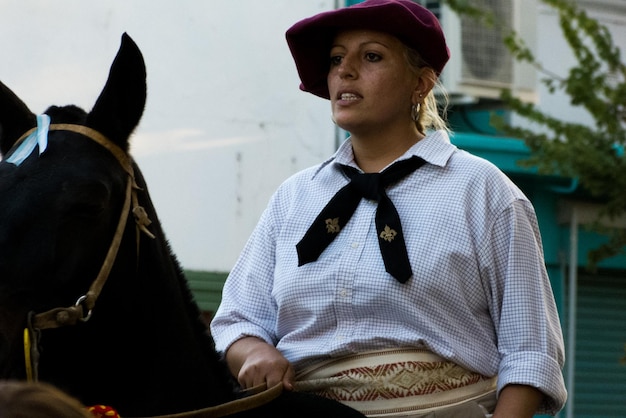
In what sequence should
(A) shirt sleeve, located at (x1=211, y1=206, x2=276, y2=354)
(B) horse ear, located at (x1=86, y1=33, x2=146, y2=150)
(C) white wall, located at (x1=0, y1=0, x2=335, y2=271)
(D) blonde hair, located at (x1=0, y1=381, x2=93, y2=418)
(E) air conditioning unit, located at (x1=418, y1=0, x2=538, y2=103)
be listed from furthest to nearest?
1. (E) air conditioning unit, located at (x1=418, y1=0, x2=538, y2=103)
2. (C) white wall, located at (x1=0, y1=0, x2=335, y2=271)
3. (A) shirt sleeve, located at (x1=211, y1=206, x2=276, y2=354)
4. (B) horse ear, located at (x1=86, y1=33, x2=146, y2=150)
5. (D) blonde hair, located at (x1=0, y1=381, x2=93, y2=418)

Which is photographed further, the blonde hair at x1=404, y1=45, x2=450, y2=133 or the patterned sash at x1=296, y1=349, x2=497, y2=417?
the blonde hair at x1=404, y1=45, x2=450, y2=133

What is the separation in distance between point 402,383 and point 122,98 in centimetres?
103

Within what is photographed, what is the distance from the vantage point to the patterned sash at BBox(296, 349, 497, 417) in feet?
11.4

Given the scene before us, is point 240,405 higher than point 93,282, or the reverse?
point 93,282

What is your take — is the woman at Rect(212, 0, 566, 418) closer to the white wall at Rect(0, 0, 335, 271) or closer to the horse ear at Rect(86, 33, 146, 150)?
the horse ear at Rect(86, 33, 146, 150)

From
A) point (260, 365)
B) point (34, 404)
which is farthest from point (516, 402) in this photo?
point (34, 404)

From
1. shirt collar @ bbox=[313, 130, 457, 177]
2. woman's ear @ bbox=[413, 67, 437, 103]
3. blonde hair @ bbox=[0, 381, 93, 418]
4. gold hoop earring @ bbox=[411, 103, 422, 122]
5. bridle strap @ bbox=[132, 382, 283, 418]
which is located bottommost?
bridle strap @ bbox=[132, 382, 283, 418]

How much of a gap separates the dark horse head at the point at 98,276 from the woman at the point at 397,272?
179mm

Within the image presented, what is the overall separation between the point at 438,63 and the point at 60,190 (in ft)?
4.10

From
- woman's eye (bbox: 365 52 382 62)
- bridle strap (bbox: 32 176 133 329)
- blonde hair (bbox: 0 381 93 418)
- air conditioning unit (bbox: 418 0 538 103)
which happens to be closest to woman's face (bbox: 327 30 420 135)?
woman's eye (bbox: 365 52 382 62)

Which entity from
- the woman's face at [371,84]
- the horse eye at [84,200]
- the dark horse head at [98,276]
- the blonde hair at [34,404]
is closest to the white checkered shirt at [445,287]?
the woman's face at [371,84]

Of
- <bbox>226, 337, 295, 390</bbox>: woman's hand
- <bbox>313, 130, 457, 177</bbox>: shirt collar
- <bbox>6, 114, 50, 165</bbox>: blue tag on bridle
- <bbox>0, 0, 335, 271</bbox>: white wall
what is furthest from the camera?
<bbox>0, 0, 335, 271</bbox>: white wall

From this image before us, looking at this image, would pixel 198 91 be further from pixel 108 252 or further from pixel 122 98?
pixel 108 252

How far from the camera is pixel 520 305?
3.51 metres
